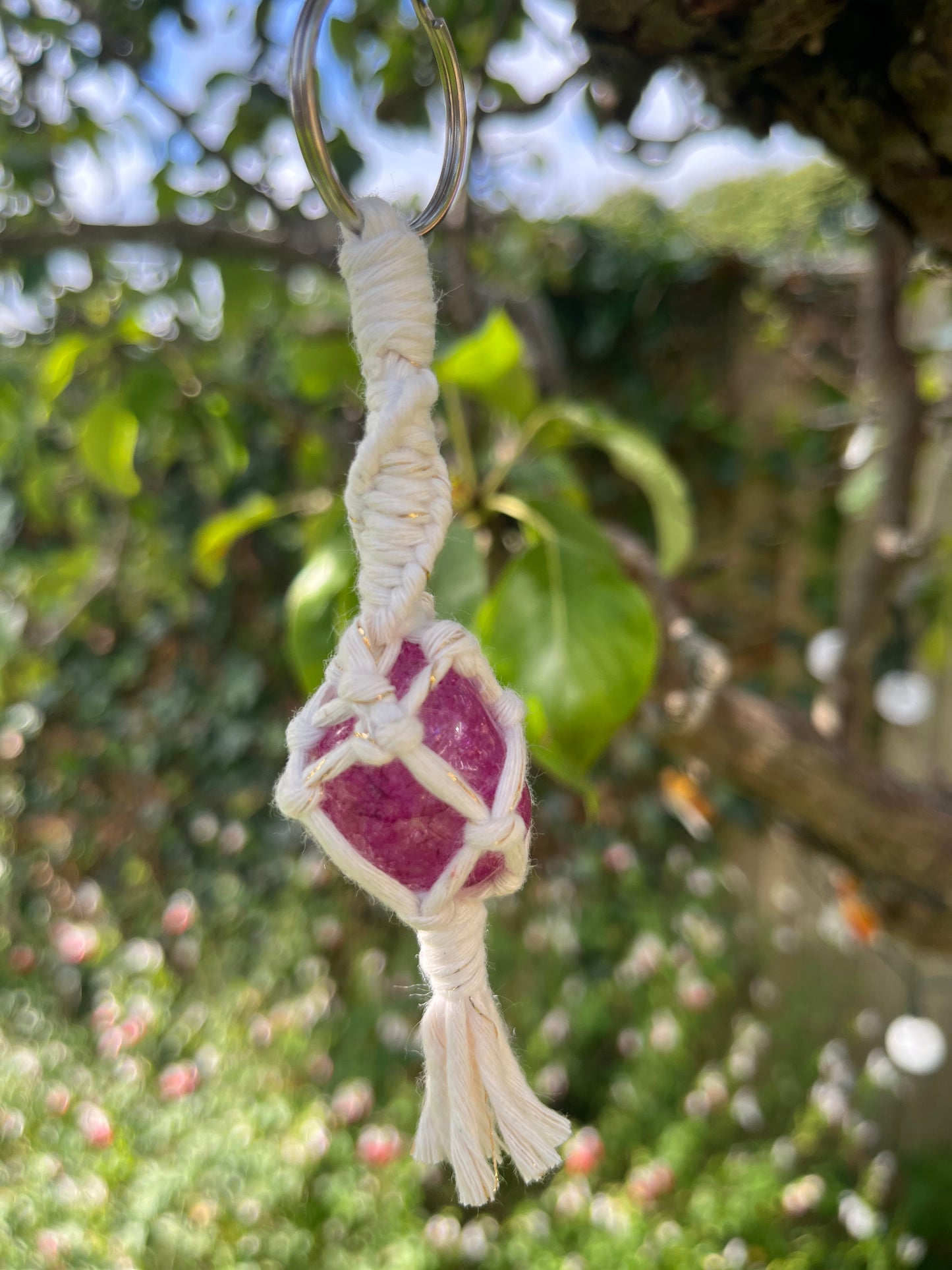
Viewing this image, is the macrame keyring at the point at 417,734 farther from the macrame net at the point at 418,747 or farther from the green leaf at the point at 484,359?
the green leaf at the point at 484,359

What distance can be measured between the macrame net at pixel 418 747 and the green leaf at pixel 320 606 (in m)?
0.25

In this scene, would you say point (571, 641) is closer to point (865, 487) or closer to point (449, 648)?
point (449, 648)

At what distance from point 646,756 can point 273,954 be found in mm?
993

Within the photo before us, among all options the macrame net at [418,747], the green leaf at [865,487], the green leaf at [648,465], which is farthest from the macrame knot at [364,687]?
the green leaf at [865,487]

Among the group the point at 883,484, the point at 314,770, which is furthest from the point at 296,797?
the point at 883,484

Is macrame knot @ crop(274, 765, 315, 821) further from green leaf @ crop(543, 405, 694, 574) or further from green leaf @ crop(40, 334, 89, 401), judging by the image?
green leaf @ crop(40, 334, 89, 401)

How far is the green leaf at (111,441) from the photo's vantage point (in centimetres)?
74

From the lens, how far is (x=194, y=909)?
200cm

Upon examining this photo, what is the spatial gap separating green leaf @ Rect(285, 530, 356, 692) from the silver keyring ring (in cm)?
25

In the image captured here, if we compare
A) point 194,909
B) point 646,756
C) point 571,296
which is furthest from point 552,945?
point 571,296

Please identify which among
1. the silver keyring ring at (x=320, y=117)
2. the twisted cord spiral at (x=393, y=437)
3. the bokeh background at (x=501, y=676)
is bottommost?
the bokeh background at (x=501, y=676)

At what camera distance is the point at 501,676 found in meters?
0.47

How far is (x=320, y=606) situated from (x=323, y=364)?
26 cm

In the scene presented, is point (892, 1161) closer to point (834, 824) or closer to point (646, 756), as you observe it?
point (646, 756)
